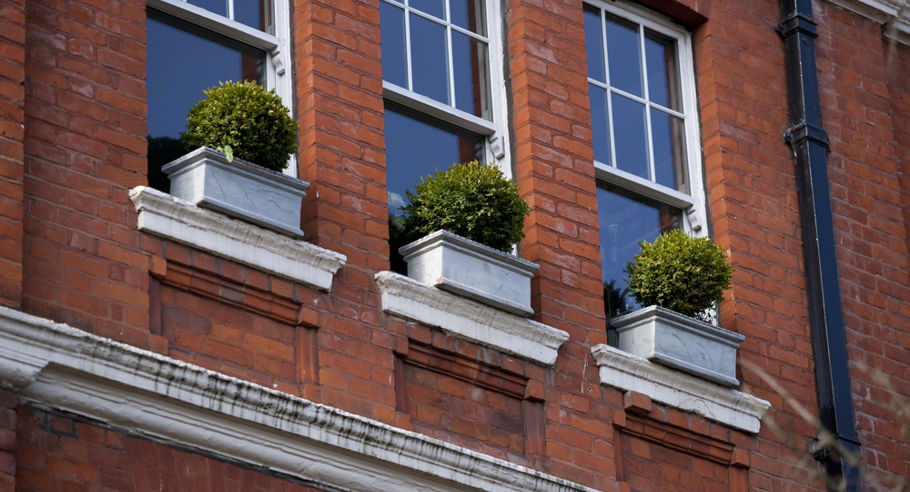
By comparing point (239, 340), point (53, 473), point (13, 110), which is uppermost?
point (13, 110)

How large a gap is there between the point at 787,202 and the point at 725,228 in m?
0.65

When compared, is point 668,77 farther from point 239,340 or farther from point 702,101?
point 239,340

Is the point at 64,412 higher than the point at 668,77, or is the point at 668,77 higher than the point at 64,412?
the point at 668,77

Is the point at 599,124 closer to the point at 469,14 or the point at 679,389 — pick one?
the point at 469,14

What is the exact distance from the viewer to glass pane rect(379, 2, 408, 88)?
36.4 feet

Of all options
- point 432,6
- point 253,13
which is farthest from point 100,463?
point 432,6

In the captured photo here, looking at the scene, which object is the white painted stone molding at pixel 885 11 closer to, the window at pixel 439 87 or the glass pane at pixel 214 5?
the window at pixel 439 87

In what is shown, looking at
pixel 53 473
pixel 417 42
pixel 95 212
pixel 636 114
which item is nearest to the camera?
pixel 53 473

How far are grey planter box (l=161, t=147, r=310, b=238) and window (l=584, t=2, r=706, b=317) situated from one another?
2.72 m

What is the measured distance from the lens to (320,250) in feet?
31.9

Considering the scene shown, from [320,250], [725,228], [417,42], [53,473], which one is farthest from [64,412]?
[725,228]

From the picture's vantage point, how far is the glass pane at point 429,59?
11.2 meters

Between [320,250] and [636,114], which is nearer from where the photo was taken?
[320,250]

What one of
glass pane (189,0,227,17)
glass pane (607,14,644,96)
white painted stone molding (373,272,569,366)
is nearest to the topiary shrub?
glass pane (189,0,227,17)
